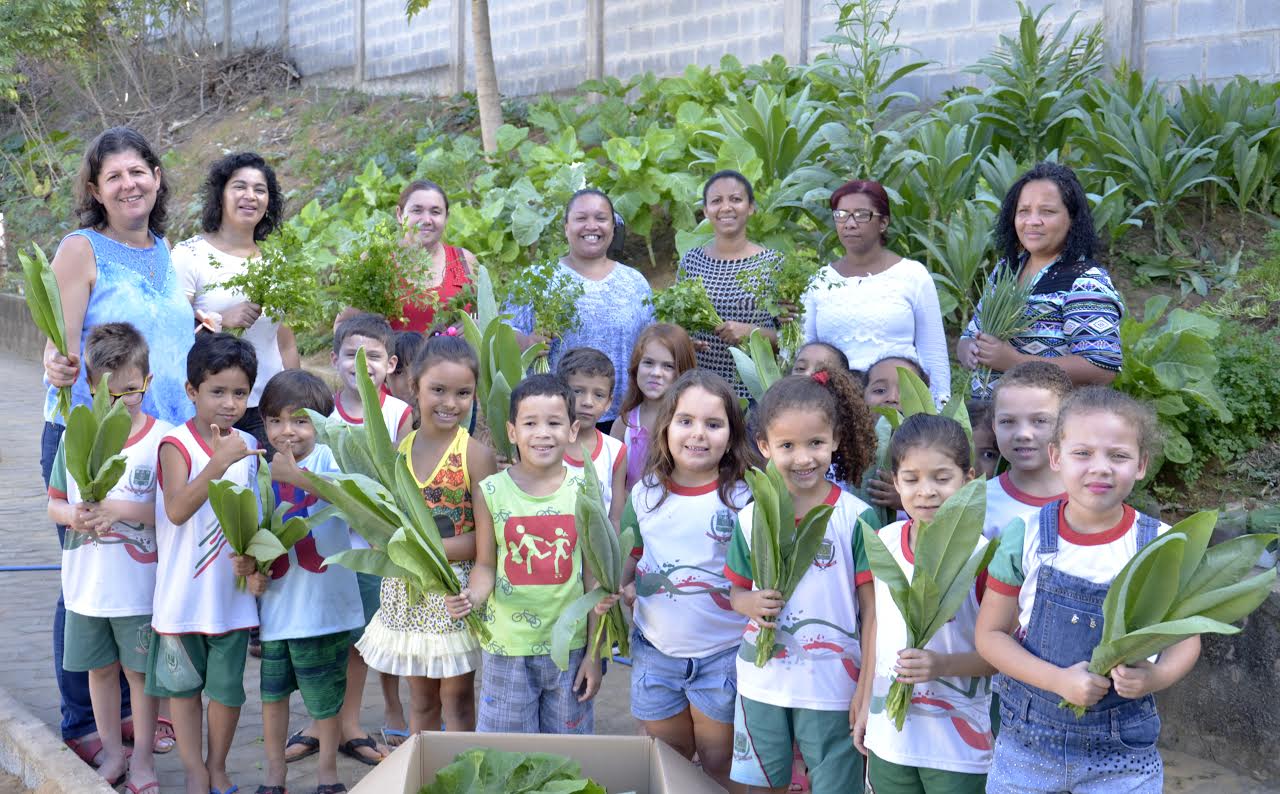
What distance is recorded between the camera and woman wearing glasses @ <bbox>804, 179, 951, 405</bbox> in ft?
14.3

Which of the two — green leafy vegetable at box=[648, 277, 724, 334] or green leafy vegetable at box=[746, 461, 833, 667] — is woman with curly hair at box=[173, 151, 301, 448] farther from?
green leafy vegetable at box=[746, 461, 833, 667]

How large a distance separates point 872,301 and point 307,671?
2.25 meters

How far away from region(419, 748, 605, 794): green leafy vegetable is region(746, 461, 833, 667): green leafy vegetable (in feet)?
2.07

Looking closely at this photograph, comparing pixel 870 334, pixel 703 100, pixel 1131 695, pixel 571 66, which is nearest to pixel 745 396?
pixel 870 334

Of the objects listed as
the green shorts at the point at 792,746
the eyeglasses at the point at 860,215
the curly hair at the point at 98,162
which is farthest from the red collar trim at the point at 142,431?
the eyeglasses at the point at 860,215

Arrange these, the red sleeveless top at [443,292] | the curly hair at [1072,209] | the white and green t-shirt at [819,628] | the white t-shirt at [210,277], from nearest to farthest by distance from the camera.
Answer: the white and green t-shirt at [819,628]
the curly hair at [1072,209]
the white t-shirt at [210,277]
the red sleeveless top at [443,292]

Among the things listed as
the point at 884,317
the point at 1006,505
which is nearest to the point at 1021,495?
the point at 1006,505

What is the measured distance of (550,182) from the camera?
757 centimetres

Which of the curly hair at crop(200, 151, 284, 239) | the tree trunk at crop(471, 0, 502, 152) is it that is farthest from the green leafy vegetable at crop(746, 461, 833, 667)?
the tree trunk at crop(471, 0, 502, 152)

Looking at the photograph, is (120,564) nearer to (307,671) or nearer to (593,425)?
(307,671)

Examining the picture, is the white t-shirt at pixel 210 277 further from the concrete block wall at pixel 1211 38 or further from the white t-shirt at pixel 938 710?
the concrete block wall at pixel 1211 38

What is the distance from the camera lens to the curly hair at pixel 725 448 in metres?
3.31

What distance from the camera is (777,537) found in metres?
2.85

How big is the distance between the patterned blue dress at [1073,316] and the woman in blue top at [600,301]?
4.42 ft
